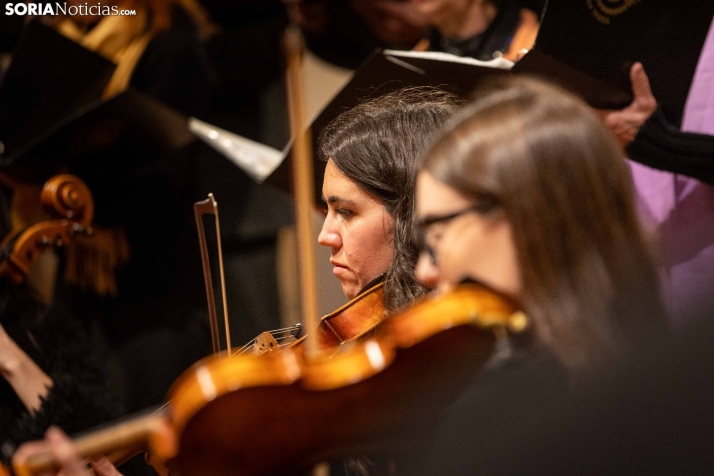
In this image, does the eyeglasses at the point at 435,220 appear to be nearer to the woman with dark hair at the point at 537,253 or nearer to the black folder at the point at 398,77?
the woman with dark hair at the point at 537,253

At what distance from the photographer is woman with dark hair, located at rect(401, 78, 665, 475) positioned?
67 cm

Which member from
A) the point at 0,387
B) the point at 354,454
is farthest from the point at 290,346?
the point at 0,387

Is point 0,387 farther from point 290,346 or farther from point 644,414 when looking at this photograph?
point 644,414

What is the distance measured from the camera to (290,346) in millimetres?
1027

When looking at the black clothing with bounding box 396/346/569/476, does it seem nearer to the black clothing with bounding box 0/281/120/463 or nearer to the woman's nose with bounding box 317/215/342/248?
the woman's nose with bounding box 317/215/342/248

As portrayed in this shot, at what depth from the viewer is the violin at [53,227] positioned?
1477 mm

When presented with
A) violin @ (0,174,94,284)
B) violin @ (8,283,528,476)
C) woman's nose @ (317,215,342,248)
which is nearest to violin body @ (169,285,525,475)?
violin @ (8,283,528,476)

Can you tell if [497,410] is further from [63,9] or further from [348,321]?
[63,9]

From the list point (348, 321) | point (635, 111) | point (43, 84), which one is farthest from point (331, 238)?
point (43, 84)

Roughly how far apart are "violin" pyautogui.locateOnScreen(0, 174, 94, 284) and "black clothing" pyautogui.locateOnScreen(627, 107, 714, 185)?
1.02 m

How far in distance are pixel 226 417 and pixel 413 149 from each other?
56cm

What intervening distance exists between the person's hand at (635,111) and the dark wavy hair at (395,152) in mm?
242

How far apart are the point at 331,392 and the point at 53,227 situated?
102cm

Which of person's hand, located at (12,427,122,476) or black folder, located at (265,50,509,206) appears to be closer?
person's hand, located at (12,427,122,476)
